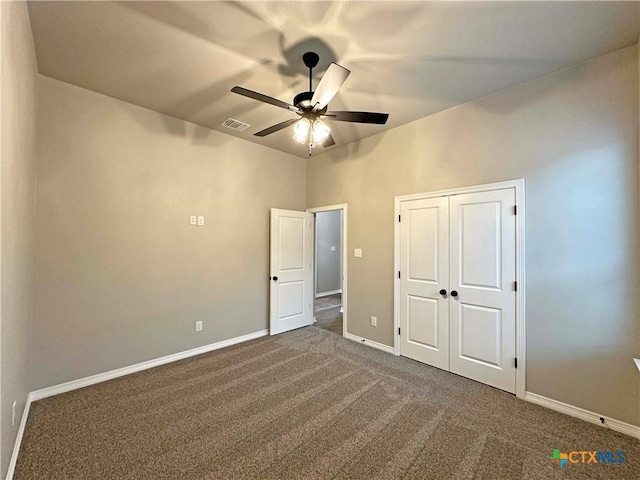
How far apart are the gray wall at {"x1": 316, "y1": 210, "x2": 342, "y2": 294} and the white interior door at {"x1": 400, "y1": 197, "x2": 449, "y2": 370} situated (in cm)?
397

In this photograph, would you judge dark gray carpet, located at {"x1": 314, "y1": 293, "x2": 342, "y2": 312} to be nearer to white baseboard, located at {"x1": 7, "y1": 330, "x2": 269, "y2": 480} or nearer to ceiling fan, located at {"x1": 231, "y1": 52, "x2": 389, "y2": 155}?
white baseboard, located at {"x1": 7, "y1": 330, "x2": 269, "y2": 480}

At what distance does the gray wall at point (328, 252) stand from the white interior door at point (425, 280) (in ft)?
13.0

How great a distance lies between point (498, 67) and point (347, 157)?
7.08ft

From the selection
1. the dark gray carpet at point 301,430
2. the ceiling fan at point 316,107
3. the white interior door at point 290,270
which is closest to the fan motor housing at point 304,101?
the ceiling fan at point 316,107

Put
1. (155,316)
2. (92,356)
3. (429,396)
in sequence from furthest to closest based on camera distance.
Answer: (155,316) → (92,356) → (429,396)

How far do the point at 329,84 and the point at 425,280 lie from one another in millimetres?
2460

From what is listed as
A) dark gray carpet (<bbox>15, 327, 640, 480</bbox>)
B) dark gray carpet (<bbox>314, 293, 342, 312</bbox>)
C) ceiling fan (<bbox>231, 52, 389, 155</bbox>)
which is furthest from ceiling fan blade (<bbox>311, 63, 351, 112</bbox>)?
dark gray carpet (<bbox>314, 293, 342, 312</bbox>)

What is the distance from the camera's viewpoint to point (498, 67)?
2.38m

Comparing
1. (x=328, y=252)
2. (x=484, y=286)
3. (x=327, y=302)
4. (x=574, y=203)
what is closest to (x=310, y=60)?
(x=574, y=203)

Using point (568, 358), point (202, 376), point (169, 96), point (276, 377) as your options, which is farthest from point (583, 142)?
point (202, 376)

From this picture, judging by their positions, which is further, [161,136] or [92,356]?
[161,136]

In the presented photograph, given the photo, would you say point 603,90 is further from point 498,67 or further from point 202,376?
point 202,376

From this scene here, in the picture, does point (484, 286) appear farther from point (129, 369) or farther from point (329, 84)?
point (129, 369)

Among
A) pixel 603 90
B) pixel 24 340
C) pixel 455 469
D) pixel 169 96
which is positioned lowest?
pixel 455 469
